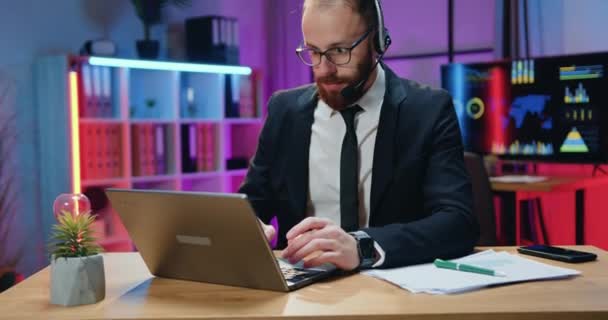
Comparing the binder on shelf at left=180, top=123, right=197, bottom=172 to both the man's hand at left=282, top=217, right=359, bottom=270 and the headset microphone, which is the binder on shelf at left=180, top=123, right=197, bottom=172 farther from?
the man's hand at left=282, top=217, right=359, bottom=270

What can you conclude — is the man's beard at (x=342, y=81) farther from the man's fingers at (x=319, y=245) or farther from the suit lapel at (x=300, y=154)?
the man's fingers at (x=319, y=245)

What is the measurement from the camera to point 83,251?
1149 millimetres

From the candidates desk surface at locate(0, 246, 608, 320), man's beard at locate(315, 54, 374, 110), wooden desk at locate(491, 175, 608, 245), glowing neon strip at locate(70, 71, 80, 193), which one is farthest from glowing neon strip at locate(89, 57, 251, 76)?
desk surface at locate(0, 246, 608, 320)

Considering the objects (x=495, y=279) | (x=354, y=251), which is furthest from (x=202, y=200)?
(x=495, y=279)

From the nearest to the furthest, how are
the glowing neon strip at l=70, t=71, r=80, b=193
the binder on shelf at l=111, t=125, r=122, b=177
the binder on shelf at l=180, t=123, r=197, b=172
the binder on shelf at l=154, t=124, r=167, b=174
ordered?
the glowing neon strip at l=70, t=71, r=80, b=193
the binder on shelf at l=111, t=125, r=122, b=177
the binder on shelf at l=154, t=124, r=167, b=174
the binder on shelf at l=180, t=123, r=197, b=172

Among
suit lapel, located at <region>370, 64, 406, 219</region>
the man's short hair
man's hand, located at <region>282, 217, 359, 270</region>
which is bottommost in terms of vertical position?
man's hand, located at <region>282, 217, 359, 270</region>

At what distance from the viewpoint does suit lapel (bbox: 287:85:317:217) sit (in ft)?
5.75

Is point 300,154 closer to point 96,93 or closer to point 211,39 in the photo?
point 96,93

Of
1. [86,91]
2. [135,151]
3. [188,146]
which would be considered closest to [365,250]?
[86,91]

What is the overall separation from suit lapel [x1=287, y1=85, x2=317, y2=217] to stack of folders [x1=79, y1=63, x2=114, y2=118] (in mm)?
2188

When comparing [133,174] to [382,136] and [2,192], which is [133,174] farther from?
[382,136]

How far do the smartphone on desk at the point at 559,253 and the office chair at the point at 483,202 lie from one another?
1.37m

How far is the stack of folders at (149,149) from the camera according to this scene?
13.2ft

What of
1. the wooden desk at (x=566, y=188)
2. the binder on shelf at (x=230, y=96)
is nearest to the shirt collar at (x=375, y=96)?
the wooden desk at (x=566, y=188)
